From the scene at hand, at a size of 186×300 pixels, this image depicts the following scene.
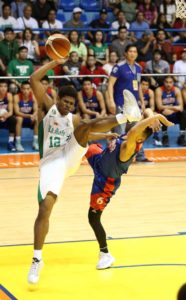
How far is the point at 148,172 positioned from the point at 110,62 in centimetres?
422

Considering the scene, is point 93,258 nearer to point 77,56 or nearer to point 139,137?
point 139,137

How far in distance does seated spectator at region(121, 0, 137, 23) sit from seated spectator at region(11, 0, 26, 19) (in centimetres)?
279

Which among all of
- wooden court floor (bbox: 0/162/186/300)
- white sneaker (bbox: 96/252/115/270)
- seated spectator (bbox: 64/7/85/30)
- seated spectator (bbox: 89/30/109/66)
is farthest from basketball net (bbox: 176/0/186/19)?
white sneaker (bbox: 96/252/115/270)

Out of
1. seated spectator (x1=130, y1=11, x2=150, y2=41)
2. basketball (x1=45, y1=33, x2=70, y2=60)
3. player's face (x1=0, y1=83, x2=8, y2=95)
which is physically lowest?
player's face (x1=0, y1=83, x2=8, y2=95)

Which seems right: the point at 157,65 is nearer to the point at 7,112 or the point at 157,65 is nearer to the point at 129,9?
the point at 129,9

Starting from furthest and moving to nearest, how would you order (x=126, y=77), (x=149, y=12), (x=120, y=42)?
(x=149, y=12) → (x=120, y=42) → (x=126, y=77)

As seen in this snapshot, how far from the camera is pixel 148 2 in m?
18.7

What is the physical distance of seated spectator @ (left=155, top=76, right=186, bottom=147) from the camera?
48.9 feet

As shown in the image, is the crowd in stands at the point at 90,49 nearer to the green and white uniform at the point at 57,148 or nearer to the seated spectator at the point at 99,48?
the seated spectator at the point at 99,48

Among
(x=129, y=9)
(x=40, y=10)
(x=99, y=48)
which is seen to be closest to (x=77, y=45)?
(x=99, y=48)

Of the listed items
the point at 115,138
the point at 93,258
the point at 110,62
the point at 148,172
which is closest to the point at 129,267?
the point at 93,258

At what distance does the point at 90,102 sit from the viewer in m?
14.5

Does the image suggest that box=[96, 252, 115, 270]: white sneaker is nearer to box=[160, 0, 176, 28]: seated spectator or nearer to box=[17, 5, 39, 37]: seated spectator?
box=[17, 5, 39, 37]: seated spectator

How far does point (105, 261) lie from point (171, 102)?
8405 mm
